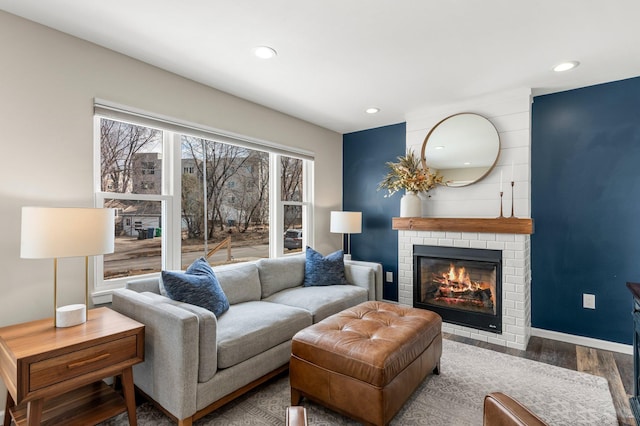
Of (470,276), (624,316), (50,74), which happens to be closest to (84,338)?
(50,74)

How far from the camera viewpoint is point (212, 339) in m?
1.83

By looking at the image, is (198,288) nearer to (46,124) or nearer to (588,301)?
(46,124)

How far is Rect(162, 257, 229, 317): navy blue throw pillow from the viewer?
220 cm

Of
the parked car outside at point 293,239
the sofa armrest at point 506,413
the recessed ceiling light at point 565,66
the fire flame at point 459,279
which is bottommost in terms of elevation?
the fire flame at point 459,279

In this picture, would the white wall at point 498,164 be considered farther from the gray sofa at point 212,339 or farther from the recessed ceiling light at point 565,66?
the gray sofa at point 212,339

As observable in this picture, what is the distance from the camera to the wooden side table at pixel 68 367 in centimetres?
142

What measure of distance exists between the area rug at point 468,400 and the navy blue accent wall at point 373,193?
1.76 metres

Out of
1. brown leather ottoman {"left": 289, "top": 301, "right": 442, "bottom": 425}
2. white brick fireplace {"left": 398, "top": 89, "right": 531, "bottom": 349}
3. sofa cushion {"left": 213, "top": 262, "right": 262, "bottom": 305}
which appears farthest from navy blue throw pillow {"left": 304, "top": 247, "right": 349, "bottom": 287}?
brown leather ottoman {"left": 289, "top": 301, "right": 442, "bottom": 425}

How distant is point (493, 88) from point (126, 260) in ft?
11.5

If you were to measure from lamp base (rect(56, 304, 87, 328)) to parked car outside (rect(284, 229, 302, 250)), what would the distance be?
229 cm

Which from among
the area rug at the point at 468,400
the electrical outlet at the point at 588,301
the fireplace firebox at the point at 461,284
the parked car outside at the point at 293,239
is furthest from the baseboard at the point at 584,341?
the parked car outside at the point at 293,239

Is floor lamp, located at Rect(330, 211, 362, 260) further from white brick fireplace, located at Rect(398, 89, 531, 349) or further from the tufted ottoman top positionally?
the tufted ottoman top

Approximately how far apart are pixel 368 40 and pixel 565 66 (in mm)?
1638

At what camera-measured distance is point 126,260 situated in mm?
2496
